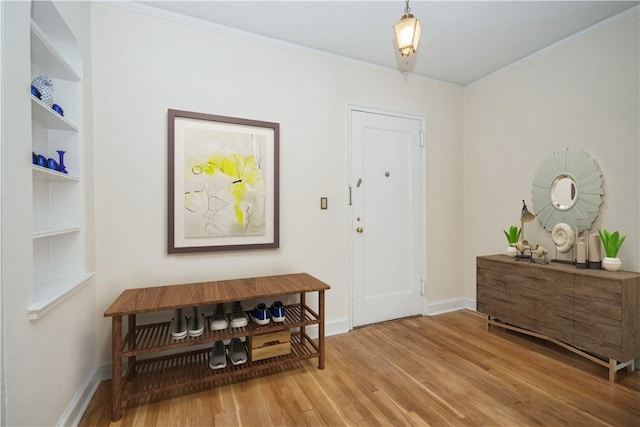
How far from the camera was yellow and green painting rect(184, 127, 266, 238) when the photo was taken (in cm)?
214

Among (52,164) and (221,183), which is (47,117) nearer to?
(52,164)

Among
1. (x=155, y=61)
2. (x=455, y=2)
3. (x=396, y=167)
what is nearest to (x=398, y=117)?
(x=396, y=167)

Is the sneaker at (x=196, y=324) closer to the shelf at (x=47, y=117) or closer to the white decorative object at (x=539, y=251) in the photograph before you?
the shelf at (x=47, y=117)

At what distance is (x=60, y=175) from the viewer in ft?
4.99

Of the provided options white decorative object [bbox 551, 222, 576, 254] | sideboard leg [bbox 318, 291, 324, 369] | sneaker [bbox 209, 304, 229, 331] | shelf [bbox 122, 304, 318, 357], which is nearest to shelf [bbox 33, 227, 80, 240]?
shelf [bbox 122, 304, 318, 357]

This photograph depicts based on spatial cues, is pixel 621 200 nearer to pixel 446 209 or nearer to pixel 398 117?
pixel 446 209

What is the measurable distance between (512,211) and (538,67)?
4.33 feet

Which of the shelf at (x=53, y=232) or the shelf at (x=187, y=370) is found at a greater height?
the shelf at (x=53, y=232)

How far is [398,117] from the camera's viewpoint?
2.98 meters

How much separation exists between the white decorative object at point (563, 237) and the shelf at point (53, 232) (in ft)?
11.0

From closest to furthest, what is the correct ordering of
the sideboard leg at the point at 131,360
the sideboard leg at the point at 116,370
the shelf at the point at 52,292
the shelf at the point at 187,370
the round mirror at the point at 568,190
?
the shelf at the point at 52,292 → the sideboard leg at the point at 116,370 → the shelf at the point at 187,370 → the sideboard leg at the point at 131,360 → the round mirror at the point at 568,190

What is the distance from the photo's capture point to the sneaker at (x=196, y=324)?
1.80m

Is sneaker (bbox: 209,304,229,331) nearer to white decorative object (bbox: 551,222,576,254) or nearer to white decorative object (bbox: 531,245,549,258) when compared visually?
white decorative object (bbox: 531,245,549,258)

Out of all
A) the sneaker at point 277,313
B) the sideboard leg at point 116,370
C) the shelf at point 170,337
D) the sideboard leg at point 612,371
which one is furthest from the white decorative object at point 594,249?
the sideboard leg at point 116,370
